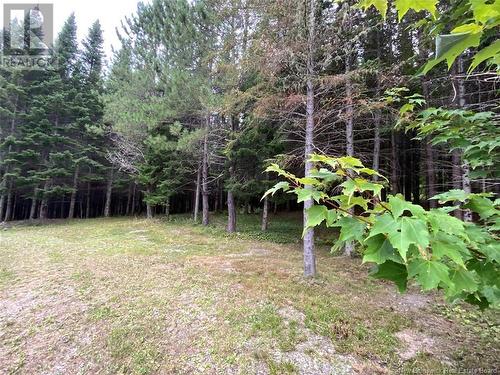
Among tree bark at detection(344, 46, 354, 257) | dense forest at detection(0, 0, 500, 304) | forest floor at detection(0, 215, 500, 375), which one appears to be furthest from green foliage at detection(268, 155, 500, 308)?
tree bark at detection(344, 46, 354, 257)

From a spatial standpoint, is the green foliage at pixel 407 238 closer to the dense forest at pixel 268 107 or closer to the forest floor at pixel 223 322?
the dense forest at pixel 268 107

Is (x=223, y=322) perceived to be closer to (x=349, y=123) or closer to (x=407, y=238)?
(x=407, y=238)

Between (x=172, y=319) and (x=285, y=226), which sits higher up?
(x=285, y=226)

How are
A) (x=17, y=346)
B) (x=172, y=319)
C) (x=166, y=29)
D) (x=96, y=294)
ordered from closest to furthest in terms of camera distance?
(x=17, y=346) < (x=172, y=319) < (x=96, y=294) < (x=166, y=29)

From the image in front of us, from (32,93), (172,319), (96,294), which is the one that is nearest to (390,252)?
(172,319)

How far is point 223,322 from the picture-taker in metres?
4.45

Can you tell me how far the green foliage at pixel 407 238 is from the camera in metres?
0.95

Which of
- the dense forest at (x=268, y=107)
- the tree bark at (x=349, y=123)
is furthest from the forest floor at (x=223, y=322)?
the dense forest at (x=268, y=107)

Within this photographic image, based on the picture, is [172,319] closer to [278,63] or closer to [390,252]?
[390,252]

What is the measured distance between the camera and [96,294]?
5.51m

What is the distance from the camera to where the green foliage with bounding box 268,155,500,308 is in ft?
3.12

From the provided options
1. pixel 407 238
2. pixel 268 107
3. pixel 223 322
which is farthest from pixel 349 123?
pixel 407 238

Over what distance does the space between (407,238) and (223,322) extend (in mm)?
4175

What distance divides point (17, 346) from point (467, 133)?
233 inches
